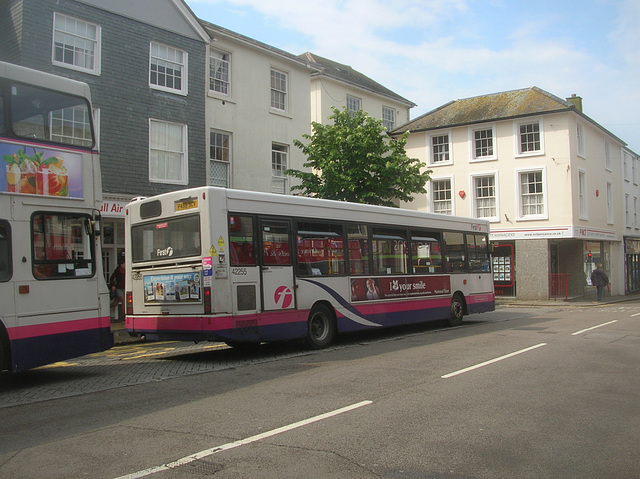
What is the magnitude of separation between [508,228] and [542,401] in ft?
83.2

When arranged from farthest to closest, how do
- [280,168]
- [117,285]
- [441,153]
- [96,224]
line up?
[441,153] < [280,168] < [117,285] < [96,224]

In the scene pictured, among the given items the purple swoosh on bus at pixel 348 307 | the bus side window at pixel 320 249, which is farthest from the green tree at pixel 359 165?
the purple swoosh on bus at pixel 348 307

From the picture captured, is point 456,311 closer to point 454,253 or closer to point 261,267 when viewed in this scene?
point 454,253

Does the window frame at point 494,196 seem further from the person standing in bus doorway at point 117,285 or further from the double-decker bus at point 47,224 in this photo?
the double-decker bus at point 47,224

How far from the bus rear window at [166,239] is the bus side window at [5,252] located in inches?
116

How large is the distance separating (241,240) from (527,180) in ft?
78.7

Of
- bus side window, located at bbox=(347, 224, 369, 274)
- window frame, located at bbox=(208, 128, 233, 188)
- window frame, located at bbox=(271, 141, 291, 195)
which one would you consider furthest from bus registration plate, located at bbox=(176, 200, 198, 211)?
window frame, located at bbox=(271, 141, 291, 195)

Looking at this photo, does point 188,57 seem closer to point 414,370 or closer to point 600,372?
point 414,370

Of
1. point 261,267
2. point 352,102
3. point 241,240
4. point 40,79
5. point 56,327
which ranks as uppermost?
point 352,102

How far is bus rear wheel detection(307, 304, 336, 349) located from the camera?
11927 mm

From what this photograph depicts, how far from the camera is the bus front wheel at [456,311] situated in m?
16.5

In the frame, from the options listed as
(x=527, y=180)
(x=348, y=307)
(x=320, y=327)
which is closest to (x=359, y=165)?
(x=348, y=307)

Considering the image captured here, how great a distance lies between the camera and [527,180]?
3098 centimetres

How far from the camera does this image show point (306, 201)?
1195cm
